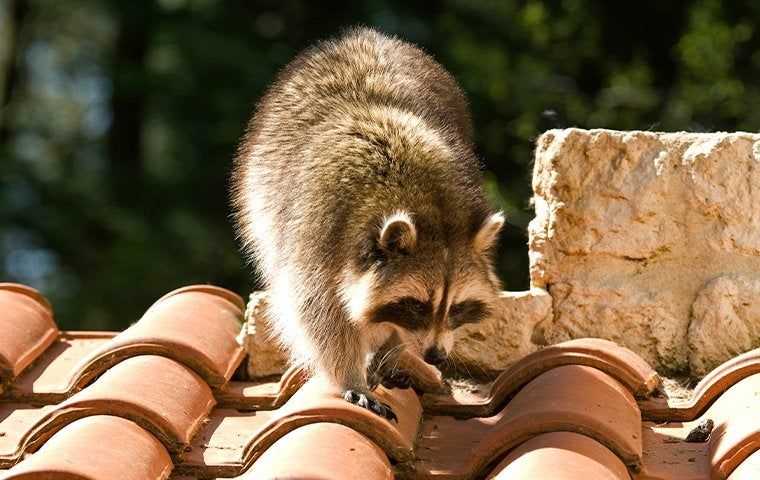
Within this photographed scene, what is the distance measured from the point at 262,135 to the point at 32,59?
14.6 meters

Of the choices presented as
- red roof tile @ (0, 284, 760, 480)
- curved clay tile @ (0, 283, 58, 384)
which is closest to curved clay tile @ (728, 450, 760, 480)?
red roof tile @ (0, 284, 760, 480)

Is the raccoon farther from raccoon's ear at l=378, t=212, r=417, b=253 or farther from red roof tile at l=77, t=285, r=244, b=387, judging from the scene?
red roof tile at l=77, t=285, r=244, b=387

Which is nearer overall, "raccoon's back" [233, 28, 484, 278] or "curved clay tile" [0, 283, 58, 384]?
"curved clay tile" [0, 283, 58, 384]

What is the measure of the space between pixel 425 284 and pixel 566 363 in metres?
0.49

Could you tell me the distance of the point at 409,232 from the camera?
137 inches

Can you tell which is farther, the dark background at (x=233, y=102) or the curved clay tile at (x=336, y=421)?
the dark background at (x=233, y=102)

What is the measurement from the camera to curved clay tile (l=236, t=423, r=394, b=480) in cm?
258

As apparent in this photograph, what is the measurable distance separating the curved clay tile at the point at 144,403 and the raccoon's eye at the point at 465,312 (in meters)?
0.73

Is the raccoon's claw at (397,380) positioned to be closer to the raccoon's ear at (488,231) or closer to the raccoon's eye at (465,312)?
the raccoon's eye at (465,312)

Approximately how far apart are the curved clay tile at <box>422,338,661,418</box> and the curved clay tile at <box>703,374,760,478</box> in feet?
0.63

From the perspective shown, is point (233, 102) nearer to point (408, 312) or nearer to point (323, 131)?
point (323, 131)

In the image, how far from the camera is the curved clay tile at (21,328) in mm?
3545

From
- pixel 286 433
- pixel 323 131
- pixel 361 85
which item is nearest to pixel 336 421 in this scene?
pixel 286 433

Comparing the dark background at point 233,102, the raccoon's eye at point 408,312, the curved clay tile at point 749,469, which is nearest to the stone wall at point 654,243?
the raccoon's eye at point 408,312
